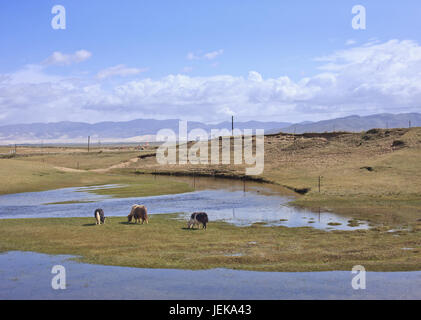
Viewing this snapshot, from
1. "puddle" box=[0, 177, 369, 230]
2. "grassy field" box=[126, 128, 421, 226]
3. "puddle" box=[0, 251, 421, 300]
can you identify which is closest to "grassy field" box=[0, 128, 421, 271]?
"grassy field" box=[126, 128, 421, 226]

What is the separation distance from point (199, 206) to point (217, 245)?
1707 cm

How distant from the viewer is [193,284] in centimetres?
1608

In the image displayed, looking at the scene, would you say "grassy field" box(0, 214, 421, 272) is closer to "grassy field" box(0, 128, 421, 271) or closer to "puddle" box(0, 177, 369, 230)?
"grassy field" box(0, 128, 421, 271)

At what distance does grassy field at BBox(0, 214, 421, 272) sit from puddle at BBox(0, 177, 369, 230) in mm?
3436

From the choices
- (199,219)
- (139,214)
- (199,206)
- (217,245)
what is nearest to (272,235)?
(217,245)

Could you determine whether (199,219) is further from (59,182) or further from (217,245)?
(59,182)

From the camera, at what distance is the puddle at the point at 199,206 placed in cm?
3061

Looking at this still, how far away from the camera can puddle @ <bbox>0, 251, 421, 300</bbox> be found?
14945mm

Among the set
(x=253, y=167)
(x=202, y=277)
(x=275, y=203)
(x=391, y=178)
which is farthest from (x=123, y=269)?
(x=253, y=167)

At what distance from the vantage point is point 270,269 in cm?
1778

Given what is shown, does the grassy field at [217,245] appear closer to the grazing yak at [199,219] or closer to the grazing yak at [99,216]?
the grazing yak at [99,216]

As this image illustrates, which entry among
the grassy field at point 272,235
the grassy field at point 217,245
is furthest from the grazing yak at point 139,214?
the grassy field at point 217,245

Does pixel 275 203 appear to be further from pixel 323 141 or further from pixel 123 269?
pixel 323 141

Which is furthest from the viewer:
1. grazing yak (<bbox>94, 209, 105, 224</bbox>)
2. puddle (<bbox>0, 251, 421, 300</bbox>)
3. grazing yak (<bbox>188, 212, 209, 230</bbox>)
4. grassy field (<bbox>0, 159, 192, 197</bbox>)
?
grassy field (<bbox>0, 159, 192, 197</bbox>)
